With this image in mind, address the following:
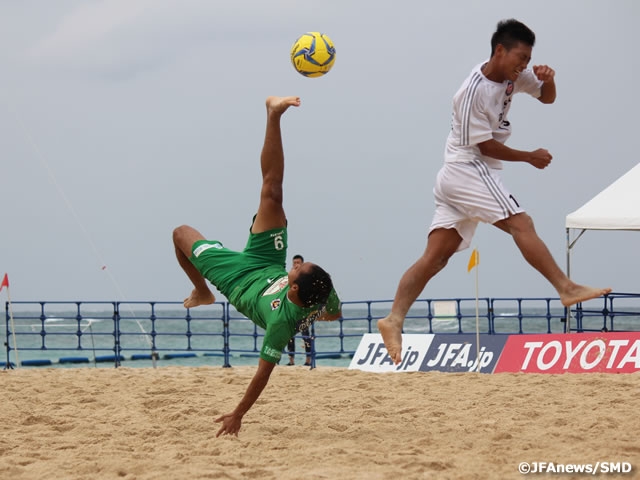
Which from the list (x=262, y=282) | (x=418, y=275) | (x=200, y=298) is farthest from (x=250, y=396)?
(x=418, y=275)

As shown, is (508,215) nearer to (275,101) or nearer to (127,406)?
(275,101)

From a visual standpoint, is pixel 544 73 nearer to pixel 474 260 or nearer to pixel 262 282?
pixel 262 282

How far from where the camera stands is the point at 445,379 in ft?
36.2

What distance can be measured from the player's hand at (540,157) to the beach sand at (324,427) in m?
1.88

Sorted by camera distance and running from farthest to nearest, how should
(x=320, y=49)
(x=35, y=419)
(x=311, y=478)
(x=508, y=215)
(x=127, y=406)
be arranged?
(x=127, y=406) → (x=35, y=419) → (x=320, y=49) → (x=508, y=215) → (x=311, y=478)

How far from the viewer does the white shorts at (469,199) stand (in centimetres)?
617

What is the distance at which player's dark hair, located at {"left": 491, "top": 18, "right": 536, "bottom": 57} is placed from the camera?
6.02 meters

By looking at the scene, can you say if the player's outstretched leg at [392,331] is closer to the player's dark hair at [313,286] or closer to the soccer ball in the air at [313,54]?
the player's dark hair at [313,286]

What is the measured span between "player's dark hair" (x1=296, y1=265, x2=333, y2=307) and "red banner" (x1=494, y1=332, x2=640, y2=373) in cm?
649

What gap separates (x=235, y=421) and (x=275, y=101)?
2276mm

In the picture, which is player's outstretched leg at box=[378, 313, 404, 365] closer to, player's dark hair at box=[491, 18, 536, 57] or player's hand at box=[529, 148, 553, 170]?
player's hand at box=[529, 148, 553, 170]

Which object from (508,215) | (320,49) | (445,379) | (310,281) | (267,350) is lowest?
(445,379)

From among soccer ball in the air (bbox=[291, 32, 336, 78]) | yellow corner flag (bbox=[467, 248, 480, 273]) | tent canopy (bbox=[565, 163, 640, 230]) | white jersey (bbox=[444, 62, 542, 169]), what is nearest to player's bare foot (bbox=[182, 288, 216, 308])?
soccer ball in the air (bbox=[291, 32, 336, 78])

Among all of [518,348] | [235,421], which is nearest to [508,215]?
[235,421]
